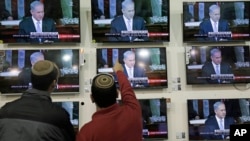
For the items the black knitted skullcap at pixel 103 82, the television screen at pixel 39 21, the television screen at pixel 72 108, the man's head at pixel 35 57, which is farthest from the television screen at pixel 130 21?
the black knitted skullcap at pixel 103 82

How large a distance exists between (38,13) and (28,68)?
1.94 ft

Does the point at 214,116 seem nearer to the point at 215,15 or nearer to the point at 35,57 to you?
the point at 215,15

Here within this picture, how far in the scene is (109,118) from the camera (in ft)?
5.79

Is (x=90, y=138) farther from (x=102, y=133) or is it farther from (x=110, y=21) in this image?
(x=110, y=21)

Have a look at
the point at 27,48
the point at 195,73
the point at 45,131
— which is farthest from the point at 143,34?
the point at 45,131

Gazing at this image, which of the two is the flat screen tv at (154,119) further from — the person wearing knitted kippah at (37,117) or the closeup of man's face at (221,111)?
the person wearing knitted kippah at (37,117)

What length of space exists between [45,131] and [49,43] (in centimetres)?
198

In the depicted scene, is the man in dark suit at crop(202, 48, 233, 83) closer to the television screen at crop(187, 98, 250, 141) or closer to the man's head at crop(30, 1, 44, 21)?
the television screen at crop(187, 98, 250, 141)

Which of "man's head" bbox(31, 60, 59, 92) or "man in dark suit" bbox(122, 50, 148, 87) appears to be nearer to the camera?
"man's head" bbox(31, 60, 59, 92)

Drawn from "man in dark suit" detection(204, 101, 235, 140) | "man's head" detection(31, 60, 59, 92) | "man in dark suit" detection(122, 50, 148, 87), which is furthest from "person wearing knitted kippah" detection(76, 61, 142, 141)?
"man in dark suit" detection(204, 101, 235, 140)

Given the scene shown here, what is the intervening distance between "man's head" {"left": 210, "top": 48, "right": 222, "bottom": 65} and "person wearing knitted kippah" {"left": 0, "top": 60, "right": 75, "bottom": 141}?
2.21 metres

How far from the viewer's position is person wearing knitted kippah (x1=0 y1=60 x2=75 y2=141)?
5.59 feet

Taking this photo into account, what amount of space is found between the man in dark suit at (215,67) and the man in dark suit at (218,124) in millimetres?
291

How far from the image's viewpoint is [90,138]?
5.62 ft
